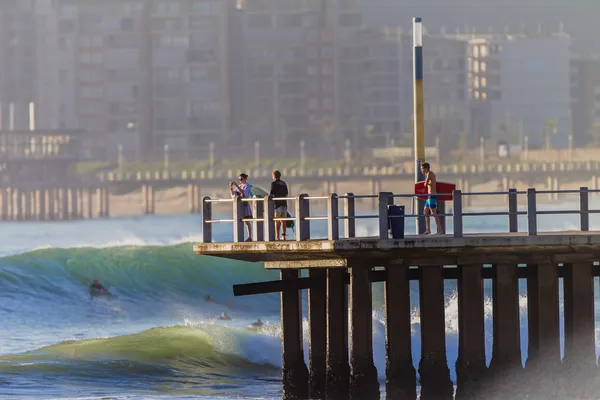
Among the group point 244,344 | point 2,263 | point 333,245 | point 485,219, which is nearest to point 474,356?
point 333,245

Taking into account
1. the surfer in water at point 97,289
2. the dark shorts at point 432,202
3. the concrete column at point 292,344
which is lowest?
the surfer in water at point 97,289

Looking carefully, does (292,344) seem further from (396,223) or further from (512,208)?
(512,208)

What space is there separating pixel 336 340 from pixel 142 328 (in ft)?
123

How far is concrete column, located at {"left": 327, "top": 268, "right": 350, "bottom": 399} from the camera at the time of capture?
27.7m

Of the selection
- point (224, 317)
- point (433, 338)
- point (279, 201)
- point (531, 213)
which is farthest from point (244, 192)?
point (224, 317)

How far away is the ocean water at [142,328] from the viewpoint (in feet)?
139

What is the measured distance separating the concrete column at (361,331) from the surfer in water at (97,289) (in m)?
50.8

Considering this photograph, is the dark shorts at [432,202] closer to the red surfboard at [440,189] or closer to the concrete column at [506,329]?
the red surfboard at [440,189]

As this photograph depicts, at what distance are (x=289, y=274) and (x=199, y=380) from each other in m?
14.5

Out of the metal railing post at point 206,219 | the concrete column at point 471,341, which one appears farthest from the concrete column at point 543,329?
the metal railing post at point 206,219

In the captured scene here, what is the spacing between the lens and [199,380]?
142ft

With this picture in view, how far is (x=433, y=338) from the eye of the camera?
2638 centimetres

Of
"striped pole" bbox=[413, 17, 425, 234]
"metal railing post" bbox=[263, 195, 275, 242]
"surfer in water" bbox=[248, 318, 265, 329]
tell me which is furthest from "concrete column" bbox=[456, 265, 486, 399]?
"surfer in water" bbox=[248, 318, 265, 329]

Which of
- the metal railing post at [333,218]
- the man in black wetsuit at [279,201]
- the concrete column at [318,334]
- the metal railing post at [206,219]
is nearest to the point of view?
the metal railing post at [333,218]
